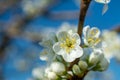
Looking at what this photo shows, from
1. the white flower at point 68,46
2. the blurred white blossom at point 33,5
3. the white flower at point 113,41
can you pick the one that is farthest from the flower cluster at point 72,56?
the blurred white blossom at point 33,5

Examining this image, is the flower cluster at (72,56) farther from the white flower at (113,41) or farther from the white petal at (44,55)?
the white flower at (113,41)

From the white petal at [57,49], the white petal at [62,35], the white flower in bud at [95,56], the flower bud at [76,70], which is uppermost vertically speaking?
the white petal at [62,35]

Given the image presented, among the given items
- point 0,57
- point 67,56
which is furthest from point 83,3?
point 0,57

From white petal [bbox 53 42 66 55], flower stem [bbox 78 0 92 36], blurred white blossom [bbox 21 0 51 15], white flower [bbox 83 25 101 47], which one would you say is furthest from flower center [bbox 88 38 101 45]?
blurred white blossom [bbox 21 0 51 15]

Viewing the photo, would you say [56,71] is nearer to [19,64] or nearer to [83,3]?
[83,3]

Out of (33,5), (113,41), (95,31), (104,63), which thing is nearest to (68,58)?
(104,63)

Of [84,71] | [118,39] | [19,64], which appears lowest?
[84,71]

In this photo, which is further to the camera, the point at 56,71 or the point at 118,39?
the point at 118,39
